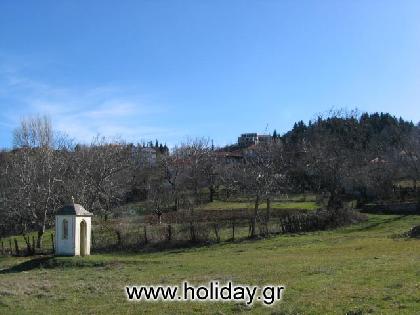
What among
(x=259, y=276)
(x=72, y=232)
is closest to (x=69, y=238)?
(x=72, y=232)

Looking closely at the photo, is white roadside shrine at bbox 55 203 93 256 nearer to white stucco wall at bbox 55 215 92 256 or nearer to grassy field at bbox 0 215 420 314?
white stucco wall at bbox 55 215 92 256

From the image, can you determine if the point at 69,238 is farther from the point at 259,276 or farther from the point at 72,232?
the point at 259,276

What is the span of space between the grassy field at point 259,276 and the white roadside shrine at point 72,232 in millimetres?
2831

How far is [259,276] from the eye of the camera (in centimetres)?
1919

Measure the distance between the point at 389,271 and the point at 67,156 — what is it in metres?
59.5

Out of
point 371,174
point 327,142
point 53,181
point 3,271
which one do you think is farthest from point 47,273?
point 371,174

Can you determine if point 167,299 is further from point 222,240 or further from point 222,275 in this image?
point 222,240

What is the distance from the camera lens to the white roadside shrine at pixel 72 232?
110ft

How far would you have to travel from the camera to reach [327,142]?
6222 centimetres

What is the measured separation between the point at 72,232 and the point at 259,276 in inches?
700

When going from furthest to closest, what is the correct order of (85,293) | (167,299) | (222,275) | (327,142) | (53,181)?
(327,142), (53,181), (222,275), (85,293), (167,299)

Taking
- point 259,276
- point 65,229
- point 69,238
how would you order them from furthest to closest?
point 65,229
point 69,238
point 259,276

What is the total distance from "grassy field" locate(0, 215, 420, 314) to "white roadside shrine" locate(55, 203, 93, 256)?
2.83m

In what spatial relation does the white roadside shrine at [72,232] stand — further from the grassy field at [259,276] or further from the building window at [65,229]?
the grassy field at [259,276]
